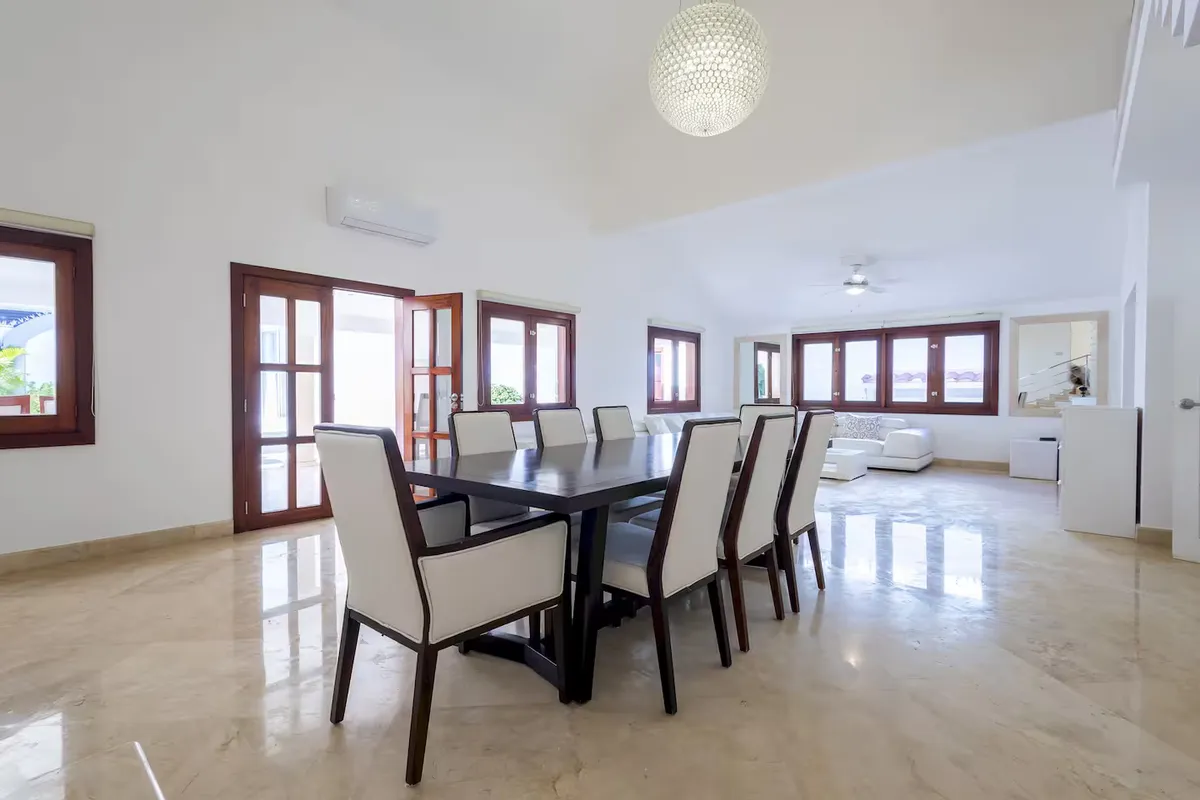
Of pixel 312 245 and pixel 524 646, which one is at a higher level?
pixel 312 245

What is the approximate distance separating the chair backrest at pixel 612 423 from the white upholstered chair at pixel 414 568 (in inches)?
82.2

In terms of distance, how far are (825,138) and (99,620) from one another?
5619 mm

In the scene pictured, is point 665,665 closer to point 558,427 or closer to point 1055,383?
point 558,427

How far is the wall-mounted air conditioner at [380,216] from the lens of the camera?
14.2ft

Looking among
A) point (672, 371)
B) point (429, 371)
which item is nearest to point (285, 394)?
point (429, 371)

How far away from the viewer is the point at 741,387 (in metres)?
9.61

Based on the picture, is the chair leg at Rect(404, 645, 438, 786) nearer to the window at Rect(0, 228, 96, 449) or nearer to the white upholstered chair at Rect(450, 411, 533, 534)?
the white upholstered chair at Rect(450, 411, 533, 534)

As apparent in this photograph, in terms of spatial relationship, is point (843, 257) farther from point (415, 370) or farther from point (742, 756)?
point (742, 756)

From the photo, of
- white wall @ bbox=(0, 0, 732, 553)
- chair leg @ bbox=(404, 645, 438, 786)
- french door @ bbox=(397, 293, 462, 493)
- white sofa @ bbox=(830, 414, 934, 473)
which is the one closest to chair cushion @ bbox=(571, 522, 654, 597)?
chair leg @ bbox=(404, 645, 438, 786)

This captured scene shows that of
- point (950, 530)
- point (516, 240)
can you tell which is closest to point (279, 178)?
point (516, 240)

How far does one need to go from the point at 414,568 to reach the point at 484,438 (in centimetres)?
176

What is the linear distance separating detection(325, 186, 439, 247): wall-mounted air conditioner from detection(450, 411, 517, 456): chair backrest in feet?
7.26

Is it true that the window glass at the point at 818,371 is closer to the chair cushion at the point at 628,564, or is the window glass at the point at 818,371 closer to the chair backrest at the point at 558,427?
the chair backrest at the point at 558,427

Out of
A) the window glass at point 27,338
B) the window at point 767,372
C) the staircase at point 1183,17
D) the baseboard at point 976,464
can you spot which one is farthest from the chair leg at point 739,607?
the window at point 767,372
